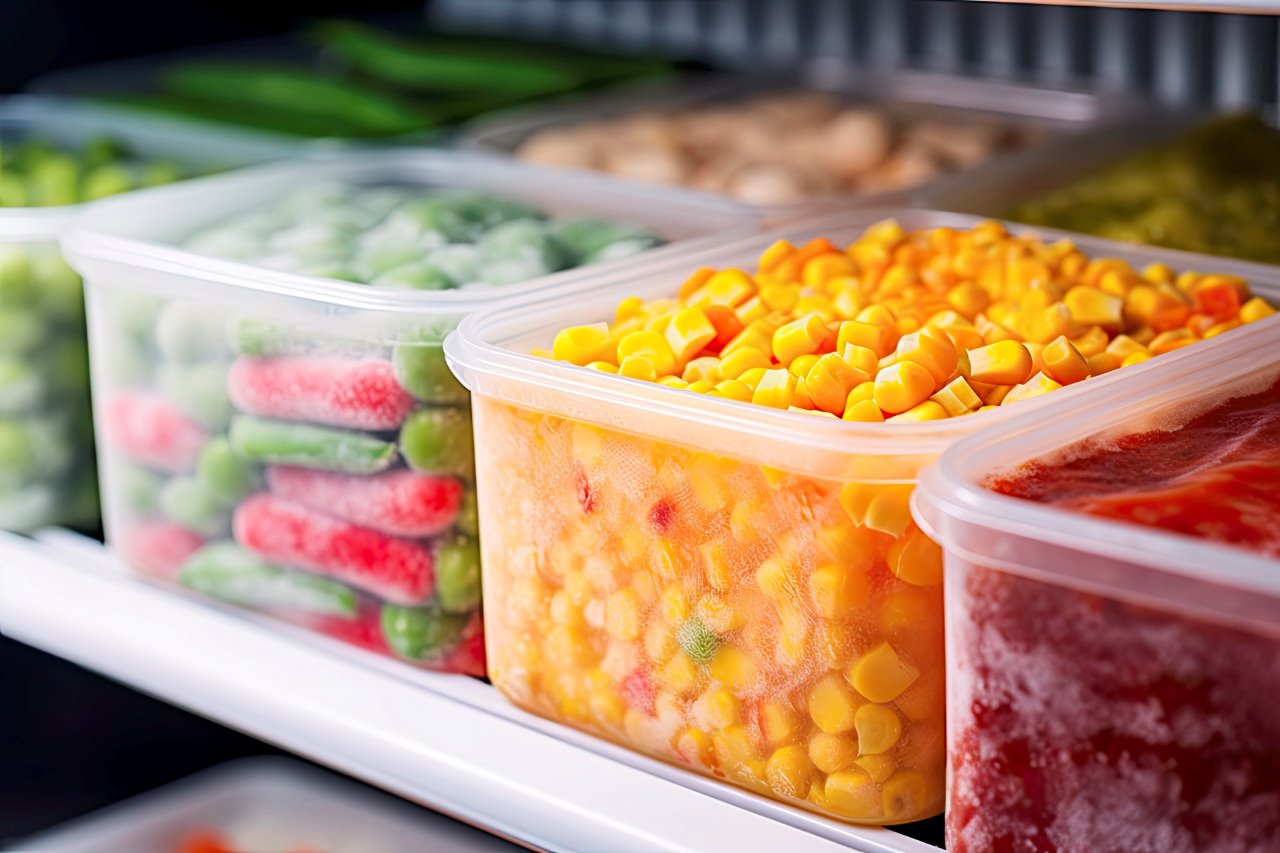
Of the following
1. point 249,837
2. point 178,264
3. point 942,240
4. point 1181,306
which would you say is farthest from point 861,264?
point 249,837

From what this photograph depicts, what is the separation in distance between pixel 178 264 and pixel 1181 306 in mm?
579

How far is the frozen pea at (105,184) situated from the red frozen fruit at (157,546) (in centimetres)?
32

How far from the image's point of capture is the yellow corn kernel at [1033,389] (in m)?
0.71

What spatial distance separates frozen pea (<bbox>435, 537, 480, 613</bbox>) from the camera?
87 centimetres

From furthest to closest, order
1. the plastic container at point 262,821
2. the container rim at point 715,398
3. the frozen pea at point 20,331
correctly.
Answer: the plastic container at point 262,821 → the frozen pea at point 20,331 → the container rim at point 715,398

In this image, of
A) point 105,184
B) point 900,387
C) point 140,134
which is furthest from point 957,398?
point 140,134

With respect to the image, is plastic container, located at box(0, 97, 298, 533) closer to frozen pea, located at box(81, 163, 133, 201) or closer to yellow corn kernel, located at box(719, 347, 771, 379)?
frozen pea, located at box(81, 163, 133, 201)

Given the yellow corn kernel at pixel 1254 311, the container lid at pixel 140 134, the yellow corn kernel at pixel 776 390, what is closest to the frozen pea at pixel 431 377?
the yellow corn kernel at pixel 776 390

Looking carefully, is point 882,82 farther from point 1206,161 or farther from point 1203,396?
point 1203,396

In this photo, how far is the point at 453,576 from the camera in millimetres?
874

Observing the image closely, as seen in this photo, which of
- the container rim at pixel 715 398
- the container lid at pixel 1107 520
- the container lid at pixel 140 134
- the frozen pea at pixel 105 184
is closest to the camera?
the container lid at pixel 1107 520

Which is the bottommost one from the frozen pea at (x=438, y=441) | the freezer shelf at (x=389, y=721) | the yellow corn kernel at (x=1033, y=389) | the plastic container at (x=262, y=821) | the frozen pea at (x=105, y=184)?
the plastic container at (x=262, y=821)

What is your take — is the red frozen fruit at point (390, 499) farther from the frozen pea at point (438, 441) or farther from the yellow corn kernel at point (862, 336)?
the yellow corn kernel at point (862, 336)

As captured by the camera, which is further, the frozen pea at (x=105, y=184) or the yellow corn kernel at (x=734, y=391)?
the frozen pea at (x=105, y=184)
